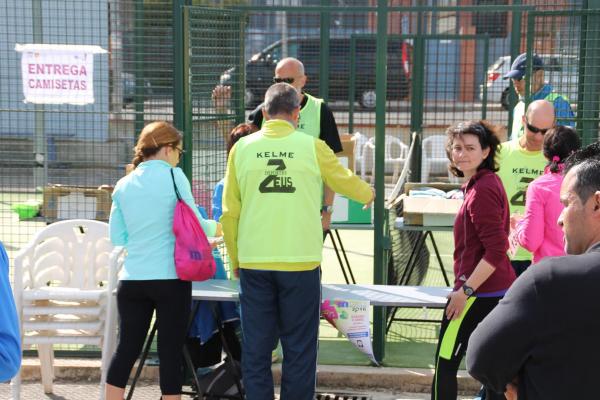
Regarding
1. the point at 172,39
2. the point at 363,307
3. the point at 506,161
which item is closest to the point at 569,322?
the point at 363,307

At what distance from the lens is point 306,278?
4773 mm

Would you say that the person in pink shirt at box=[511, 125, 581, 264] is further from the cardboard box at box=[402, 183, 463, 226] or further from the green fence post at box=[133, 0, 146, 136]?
the green fence post at box=[133, 0, 146, 136]

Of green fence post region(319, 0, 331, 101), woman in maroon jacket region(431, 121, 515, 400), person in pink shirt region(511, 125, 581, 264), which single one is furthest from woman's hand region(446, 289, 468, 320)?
green fence post region(319, 0, 331, 101)

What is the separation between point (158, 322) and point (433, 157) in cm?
918

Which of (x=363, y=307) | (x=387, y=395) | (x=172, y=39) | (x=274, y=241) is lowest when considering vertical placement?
(x=387, y=395)

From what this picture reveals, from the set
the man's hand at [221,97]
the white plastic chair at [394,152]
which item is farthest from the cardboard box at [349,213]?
the white plastic chair at [394,152]

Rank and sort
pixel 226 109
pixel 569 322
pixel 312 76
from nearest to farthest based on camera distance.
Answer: pixel 569 322 < pixel 226 109 < pixel 312 76

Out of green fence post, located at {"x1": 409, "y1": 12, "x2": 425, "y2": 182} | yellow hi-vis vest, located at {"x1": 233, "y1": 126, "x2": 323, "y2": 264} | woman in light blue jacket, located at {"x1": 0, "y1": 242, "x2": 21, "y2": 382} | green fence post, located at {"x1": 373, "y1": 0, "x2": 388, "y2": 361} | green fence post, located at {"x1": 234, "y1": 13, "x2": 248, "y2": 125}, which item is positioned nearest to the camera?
woman in light blue jacket, located at {"x1": 0, "y1": 242, "x2": 21, "y2": 382}

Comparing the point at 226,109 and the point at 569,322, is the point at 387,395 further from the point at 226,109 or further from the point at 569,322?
the point at 569,322

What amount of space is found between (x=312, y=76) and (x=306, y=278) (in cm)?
1353

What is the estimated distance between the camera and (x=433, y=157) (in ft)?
44.5

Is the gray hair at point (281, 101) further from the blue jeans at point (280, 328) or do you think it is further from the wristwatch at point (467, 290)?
the wristwatch at point (467, 290)

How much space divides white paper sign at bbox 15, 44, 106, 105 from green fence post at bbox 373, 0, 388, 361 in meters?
2.07

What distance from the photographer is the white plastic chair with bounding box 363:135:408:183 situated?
1296 cm
